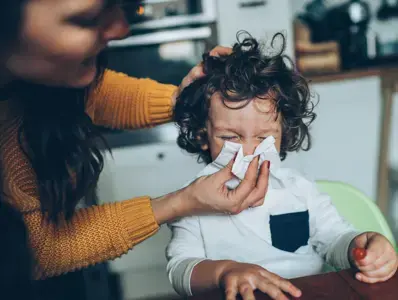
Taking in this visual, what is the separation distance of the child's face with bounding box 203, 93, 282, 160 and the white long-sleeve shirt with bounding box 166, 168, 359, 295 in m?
0.09

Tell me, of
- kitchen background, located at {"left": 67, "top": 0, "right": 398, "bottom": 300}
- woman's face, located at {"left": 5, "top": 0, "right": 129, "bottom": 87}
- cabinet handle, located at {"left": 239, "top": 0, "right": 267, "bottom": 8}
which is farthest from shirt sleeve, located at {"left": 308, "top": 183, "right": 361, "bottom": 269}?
cabinet handle, located at {"left": 239, "top": 0, "right": 267, "bottom": 8}

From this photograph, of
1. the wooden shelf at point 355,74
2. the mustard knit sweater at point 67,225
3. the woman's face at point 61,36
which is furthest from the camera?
the wooden shelf at point 355,74

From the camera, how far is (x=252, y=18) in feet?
6.18

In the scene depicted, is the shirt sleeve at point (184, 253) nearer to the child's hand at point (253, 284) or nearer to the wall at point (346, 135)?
the child's hand at point (253, 284)

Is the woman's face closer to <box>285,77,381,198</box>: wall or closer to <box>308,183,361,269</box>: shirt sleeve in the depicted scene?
<box>308,183,361,269</box>: shirt sleeve

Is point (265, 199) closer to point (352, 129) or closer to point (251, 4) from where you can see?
point (251, 4)

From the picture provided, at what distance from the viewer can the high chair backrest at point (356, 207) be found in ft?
3.41

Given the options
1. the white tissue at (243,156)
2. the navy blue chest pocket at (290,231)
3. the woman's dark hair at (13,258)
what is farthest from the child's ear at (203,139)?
the woman's dark hair at (13,258)

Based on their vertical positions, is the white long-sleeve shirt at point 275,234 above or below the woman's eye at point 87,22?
below

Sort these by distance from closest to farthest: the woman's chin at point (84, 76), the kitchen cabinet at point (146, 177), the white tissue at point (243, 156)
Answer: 1. the woman's chin at point (84, 76)
2. the white tissue at point (243, 156)
3. the kitchen cabinet at point (146, 177)

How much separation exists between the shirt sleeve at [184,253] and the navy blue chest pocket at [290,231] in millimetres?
142

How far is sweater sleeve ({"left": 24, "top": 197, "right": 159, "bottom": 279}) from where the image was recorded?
2.55ft

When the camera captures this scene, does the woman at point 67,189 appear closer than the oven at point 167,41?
Yes

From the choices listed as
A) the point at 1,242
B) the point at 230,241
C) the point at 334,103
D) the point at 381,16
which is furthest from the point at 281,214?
the point at 381,16
